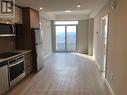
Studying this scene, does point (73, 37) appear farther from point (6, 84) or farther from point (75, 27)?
point (6, 84)

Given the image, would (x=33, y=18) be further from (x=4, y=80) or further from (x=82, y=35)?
(x=82, y=35)

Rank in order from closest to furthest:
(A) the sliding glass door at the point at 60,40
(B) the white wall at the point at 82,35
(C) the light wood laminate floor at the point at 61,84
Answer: (C) the light wood laminate floor at the point at 61,84 → (B) the white wall at the point at 82,35 → (A) the sliding glass door at the point at 60,40

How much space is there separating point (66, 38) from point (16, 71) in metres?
7.61

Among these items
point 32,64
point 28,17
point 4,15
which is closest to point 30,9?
point 28,17

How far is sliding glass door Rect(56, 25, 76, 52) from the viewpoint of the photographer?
455 inches

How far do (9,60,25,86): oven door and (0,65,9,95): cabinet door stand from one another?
241 millimetres

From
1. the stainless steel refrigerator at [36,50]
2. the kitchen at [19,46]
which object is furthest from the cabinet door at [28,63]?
the stainless steel refrigerator at [36,50]

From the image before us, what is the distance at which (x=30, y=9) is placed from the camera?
19.5 ft

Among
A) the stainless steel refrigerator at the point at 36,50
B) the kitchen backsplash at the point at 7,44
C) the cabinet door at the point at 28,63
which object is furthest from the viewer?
the stainless steel refrigerator at the point at 36,50

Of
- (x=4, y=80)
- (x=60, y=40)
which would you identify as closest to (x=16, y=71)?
(x=4, y=80)

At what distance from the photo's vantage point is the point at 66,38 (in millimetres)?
11820

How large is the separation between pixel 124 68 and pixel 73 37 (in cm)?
886

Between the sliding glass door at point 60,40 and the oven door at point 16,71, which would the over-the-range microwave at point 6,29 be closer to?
the oven door at point 16,71

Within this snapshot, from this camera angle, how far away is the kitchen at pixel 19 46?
4.19 meters
